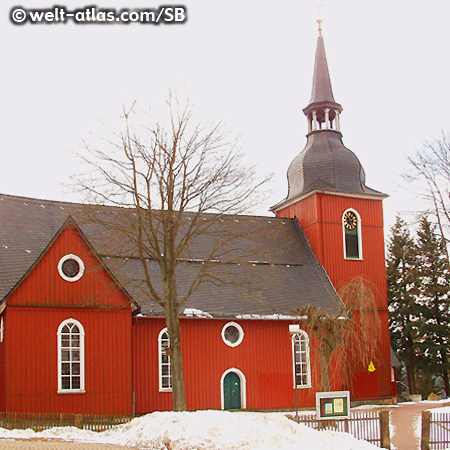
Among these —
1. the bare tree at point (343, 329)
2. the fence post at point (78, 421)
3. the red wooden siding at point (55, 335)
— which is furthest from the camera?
the bare tree at point (343, 329)

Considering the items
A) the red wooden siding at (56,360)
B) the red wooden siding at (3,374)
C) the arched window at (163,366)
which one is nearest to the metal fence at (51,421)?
the red wooden siding at (56,360)

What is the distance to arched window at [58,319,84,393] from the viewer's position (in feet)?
73.9

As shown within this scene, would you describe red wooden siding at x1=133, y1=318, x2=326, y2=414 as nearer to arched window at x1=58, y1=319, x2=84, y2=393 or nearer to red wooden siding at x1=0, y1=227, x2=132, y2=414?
red wooden siding at x1=0, y1=227, x2=132, y2=414

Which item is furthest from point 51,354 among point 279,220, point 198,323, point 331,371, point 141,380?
point 279,220

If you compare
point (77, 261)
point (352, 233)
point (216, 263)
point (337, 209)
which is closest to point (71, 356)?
point (77, 261)

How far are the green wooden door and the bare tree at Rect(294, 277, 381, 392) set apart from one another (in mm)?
3742

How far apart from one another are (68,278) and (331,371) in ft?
41.9

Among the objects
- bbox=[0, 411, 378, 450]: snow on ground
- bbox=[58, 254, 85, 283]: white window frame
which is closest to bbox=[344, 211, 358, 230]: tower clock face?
bbox=[58, 254, 85, 283]: white window frame

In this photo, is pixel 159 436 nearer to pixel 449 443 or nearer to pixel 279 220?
pixel 449 443

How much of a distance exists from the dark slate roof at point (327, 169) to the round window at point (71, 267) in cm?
1397

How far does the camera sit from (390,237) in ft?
138

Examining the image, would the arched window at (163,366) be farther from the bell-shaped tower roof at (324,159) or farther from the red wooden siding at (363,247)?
the bell-shaped tower roof at (324,159)

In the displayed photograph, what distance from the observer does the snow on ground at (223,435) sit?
49.9 feet

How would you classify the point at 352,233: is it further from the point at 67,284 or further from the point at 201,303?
the point at 67,284
